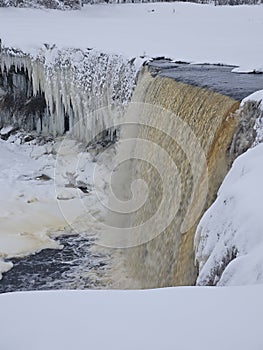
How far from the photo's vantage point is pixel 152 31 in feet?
36.2

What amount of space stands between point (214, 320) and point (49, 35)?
969 centimetres

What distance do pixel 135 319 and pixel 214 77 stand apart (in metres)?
4.16

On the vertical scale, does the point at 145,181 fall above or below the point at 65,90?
below

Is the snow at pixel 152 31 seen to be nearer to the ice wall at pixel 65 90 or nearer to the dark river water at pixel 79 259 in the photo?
the ice wall at pixel 65 90

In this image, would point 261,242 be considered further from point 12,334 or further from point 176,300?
point 12,334

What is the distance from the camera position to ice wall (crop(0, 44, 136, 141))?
27.3 ft

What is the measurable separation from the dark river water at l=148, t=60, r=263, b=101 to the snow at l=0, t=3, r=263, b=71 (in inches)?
12.1

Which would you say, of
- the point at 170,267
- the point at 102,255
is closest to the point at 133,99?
the point at 102,255

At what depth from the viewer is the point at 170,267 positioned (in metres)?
4.88

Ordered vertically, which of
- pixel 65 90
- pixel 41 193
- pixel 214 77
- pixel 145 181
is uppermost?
pixel 214 77

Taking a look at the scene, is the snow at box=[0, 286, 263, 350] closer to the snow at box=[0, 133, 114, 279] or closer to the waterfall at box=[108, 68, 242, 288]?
the waterfall at box=[108, 68, 242, 288]

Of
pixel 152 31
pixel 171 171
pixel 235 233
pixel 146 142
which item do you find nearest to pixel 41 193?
pixel 146 142

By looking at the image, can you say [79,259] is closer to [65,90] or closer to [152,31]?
[65,90]

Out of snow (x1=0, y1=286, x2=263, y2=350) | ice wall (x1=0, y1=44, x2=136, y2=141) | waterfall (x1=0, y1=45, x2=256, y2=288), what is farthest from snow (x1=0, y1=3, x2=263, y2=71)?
snow (x1=0, y1=286, x2=263, y2=350)
